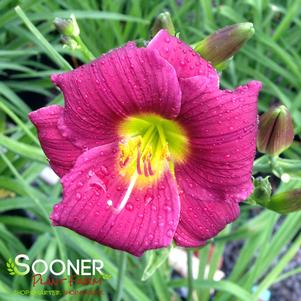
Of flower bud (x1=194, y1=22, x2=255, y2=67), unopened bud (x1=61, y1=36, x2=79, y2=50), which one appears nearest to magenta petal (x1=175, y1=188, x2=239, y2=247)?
flower bud (x1=194, y1=22, x2=255, y2=67)

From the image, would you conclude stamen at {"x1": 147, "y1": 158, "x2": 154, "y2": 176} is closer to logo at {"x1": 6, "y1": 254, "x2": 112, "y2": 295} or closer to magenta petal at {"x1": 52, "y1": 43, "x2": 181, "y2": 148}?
magenta petal at {"x1": 52, "y1": 43, "x2": 181, "y2": 148}

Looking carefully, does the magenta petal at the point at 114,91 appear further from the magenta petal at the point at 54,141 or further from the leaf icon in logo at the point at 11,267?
the leaf icon in logo at the point at 11,267

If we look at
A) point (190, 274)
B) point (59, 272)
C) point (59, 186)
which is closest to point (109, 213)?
point (190, 274)

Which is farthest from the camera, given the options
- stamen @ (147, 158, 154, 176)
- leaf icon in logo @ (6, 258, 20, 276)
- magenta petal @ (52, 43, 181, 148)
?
leaf icon in logo @ (6, 258, 20, 276)

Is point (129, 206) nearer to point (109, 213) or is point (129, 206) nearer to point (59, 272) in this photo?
point (109, 213)

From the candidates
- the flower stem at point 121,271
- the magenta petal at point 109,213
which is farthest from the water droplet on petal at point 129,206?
the flower stem at point 121,271
